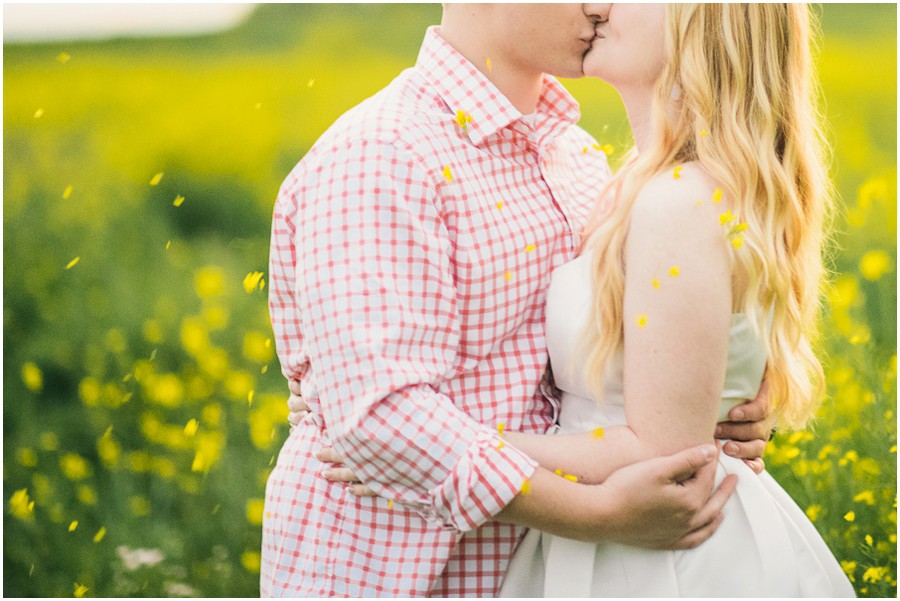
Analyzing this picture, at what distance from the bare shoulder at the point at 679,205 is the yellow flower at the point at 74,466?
2.41 meters

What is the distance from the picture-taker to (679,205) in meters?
1.73

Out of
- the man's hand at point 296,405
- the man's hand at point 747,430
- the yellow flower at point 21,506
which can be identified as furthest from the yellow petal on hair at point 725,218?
the yellow flower at point 21,506

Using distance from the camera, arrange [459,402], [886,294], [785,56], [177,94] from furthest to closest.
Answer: [177,94] < [886,294] < [785,56] < [459,402]

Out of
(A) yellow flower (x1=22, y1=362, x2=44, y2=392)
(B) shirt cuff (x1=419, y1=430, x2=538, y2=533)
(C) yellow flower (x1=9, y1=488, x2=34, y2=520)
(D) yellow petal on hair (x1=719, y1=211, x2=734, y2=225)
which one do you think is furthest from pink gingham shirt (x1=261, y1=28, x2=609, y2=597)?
(A) yellow flower (x1=22, y1=362, x2=44, y2=392)

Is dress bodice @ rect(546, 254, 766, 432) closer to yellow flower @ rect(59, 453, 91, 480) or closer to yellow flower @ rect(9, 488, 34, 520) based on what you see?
yellow flower @ rect(59, 453, 91, 480)

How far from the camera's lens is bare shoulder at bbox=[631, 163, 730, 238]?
5.62 feet

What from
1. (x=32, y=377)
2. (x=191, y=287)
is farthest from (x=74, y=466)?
(x=191, y=287)

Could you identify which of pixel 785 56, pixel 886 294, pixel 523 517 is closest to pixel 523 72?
pixel 785 56

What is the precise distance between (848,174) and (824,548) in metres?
2.56

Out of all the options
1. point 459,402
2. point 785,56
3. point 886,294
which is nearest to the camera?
point 459,402

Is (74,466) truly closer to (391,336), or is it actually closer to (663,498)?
(391,336)

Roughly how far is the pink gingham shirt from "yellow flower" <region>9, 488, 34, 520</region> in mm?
1776

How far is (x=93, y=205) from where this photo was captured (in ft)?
13.5

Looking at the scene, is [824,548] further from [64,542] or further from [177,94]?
[177,94]
